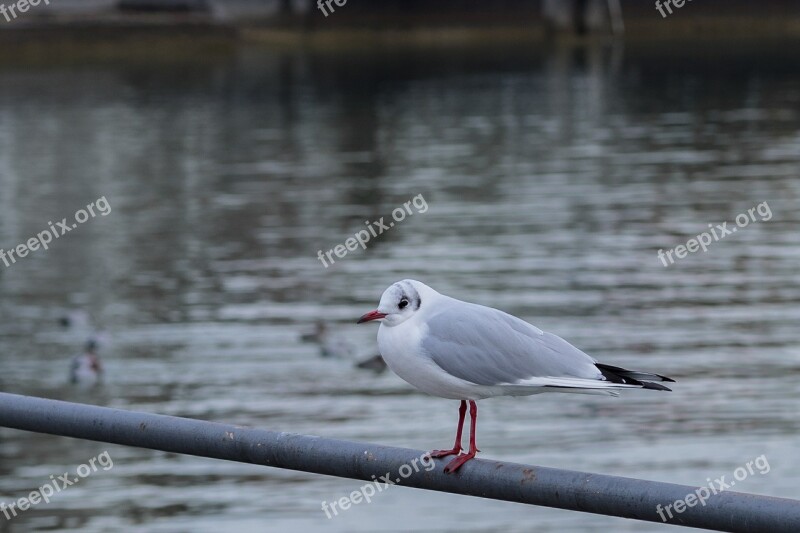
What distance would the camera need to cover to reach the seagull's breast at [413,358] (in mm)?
4078

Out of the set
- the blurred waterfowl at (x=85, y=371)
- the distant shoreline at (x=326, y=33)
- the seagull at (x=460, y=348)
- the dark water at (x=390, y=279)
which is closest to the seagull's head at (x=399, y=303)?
the seagull at (x=460, y=348)

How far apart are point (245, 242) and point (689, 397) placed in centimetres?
1265

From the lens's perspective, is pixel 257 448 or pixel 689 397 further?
pixel 689 397

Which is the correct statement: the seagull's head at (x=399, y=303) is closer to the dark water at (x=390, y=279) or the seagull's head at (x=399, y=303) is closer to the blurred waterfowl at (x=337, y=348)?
the dark water at (x=390, y=279)

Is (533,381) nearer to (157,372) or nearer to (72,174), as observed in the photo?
(157,372)

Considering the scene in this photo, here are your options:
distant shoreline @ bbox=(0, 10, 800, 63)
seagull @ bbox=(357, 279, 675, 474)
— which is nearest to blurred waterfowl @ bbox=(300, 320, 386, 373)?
seagull @ bbox=(357, 279, 675, 474)

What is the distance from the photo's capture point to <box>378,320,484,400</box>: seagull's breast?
408cm

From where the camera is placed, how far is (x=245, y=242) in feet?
84.4

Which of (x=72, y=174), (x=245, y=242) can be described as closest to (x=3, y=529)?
(x=245, y=242)

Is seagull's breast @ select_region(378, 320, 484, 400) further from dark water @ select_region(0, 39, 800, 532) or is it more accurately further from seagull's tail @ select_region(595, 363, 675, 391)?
dark water @ select_region(0, 39, 800, 532)

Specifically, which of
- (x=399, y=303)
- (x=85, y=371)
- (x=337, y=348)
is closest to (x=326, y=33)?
(x=337, y=348)

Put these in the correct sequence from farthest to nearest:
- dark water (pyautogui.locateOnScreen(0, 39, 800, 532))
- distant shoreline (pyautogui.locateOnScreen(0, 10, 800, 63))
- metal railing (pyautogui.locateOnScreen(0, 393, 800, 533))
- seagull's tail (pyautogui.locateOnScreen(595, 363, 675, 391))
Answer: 1. distant shoreline (pyautogui.locateOnScreen(0, 10, 800, 63))
2. dark water (pyautogui.locateOnScreen(0, 39, 800, 532))
3. seagull's tail (pyautogui.locateOnScreen(595, 363, 675, 391))
4. metal railing (pyautogui.locateOnScreen(0, 393, 800, 533))

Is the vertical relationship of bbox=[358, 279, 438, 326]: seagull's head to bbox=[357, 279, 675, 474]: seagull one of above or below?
above

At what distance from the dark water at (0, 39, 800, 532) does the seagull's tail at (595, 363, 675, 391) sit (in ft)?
23.7
